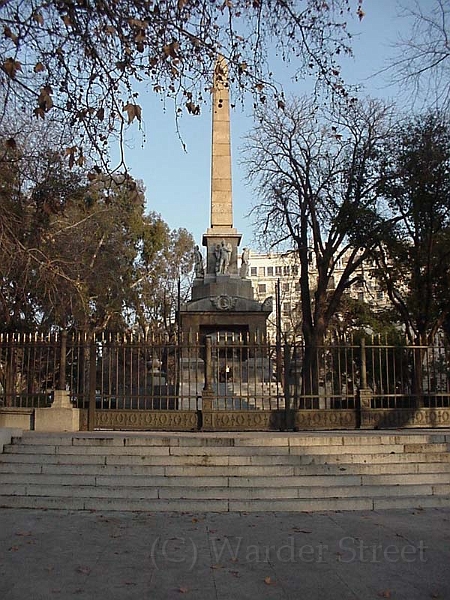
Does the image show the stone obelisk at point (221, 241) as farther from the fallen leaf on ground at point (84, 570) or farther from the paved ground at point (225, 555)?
the fallen leaf on ground at point (84, 570)

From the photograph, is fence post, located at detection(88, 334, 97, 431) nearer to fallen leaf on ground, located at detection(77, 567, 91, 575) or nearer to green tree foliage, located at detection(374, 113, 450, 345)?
fallen leaf on ground, located at detection(77, 567, 91, 575)

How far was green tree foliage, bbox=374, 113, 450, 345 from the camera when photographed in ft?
70.6

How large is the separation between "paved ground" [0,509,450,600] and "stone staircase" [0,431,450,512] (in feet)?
1.20

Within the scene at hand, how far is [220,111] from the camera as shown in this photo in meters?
23.7

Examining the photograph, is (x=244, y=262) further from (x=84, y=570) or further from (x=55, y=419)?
(x=84, y=570)

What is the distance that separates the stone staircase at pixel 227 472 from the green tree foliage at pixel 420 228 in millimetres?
10443

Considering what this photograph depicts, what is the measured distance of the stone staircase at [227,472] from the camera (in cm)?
908

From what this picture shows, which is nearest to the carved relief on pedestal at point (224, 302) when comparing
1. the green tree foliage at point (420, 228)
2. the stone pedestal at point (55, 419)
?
the green tree foliage at point (420, 228)

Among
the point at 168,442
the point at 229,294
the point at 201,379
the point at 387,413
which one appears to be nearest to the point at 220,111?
the point at 229,294

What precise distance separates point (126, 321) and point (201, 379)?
18.0 meters

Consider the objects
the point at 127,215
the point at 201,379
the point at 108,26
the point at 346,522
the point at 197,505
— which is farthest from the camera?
the point at 127,215

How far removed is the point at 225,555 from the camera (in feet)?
21.6

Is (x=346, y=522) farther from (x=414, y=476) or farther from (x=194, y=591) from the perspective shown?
(x=194, y=591)

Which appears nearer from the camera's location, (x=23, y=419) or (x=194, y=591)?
(x=194, y=591)
